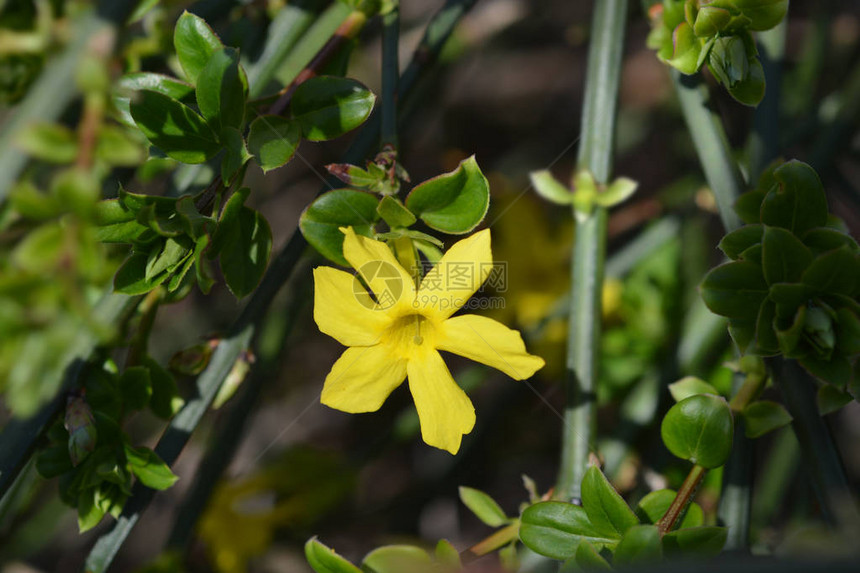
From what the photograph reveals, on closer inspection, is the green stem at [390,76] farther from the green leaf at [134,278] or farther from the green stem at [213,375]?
the green leaf at [134,278]

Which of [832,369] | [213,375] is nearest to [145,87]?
[213,375]

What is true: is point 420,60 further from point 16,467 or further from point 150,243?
point 16,467

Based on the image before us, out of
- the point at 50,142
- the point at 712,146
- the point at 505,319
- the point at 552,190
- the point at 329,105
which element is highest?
the point at 50,142

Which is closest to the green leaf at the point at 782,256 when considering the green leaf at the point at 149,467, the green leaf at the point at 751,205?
the green leaf at the point at 751,205

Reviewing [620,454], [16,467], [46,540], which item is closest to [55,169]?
[16,467]

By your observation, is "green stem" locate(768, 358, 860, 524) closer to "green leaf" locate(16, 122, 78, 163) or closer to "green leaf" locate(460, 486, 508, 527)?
"green leaf" locate(460, 486, 508, 527)

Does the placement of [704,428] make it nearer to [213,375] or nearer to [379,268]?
[379,268]
